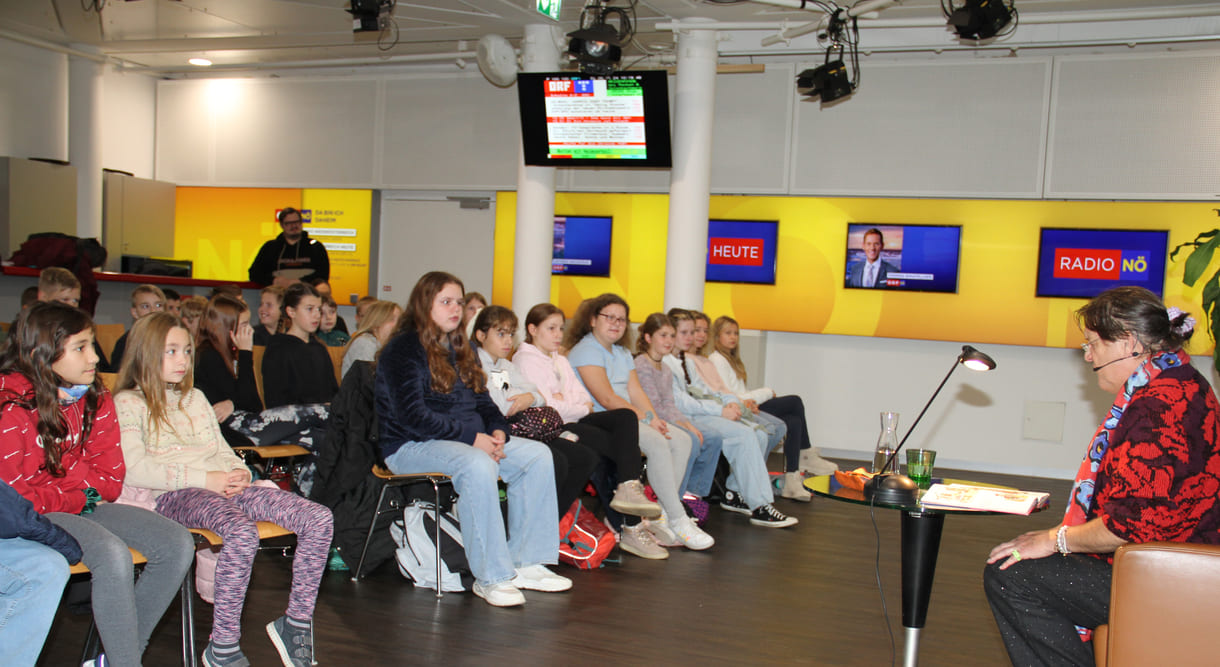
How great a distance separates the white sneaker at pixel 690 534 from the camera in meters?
5.05

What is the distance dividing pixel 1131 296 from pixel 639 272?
21.2 feet

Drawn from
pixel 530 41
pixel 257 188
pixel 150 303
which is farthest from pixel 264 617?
pixel 257 188

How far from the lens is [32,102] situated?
948 cm

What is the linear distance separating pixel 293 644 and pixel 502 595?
39.1 inches

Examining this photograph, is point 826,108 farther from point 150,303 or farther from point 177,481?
point 177,481

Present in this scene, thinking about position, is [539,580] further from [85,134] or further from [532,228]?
[85,134]

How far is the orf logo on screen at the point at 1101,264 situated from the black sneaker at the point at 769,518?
A: 3.73m

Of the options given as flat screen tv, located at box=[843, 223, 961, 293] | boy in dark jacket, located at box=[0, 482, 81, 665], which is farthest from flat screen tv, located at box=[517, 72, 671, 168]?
boy in dark jacket, located at box=[0, 482, 81, 665]

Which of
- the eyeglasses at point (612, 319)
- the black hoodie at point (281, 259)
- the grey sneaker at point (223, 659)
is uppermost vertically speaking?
the black hoodie at point (281, 259)

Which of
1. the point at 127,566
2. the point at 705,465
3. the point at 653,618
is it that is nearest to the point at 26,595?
the point at 127,566

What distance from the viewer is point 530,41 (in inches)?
313

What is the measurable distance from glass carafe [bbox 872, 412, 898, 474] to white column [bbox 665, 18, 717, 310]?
465 centimetres

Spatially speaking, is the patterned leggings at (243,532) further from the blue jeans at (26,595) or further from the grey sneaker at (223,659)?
the blue jeans at (26,595)

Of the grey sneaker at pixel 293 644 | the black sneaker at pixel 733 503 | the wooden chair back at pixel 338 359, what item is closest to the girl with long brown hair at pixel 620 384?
the black sneaker at pixel 733 503
